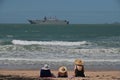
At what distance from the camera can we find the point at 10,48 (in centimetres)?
2830

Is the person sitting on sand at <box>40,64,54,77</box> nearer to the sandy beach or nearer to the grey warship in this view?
the sandy beach

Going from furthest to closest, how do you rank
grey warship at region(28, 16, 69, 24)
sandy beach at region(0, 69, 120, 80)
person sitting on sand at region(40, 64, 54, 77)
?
grey warship at region(28, 16, 69, 24) → sandy beach at region(0, 69, 120, 80) → person sitting on sand at region(40, 64, 54, 77)

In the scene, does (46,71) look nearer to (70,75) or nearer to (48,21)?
(70,75)

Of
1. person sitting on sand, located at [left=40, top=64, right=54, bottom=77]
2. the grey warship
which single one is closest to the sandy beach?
person sitting on sand, located at [left=40, top=64, right=54, bottom=77]

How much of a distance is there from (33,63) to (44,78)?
5.97 meters

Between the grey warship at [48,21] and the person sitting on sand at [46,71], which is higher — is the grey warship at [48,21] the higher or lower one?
the higher one

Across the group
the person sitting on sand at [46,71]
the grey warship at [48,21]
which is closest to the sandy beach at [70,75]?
the person sitting on sand at [46,71]

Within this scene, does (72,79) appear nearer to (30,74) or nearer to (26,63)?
(30,74)

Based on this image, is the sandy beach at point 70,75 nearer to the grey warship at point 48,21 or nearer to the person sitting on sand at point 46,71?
the person sitting on sand at point 46,71

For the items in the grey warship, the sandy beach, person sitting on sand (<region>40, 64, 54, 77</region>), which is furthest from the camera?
the grey warship

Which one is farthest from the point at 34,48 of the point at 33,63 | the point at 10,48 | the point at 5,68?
the point at 5,68

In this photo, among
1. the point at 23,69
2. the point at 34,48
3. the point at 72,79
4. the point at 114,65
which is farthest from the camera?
the point at 34,48

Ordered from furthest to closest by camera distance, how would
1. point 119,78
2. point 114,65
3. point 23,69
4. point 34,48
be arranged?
point 34,48 → point 114,65 → point 23,69 → point 119,78

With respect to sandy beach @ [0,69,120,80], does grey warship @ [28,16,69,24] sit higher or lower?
higher
